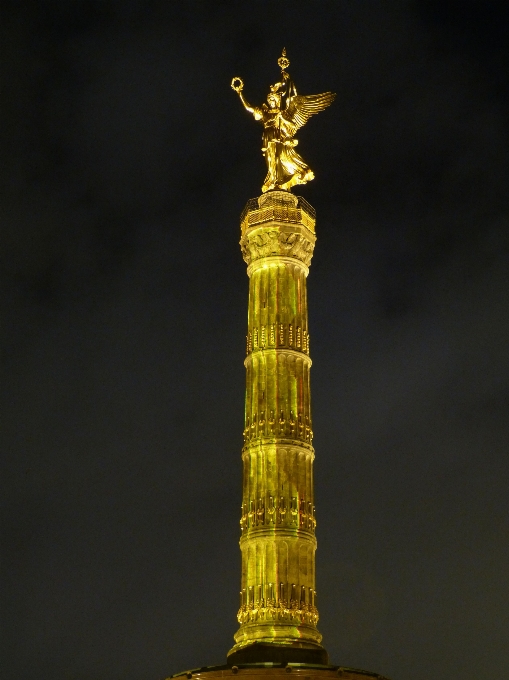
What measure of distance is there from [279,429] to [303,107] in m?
11.7

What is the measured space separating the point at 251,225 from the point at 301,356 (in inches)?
188

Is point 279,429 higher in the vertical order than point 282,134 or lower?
lower

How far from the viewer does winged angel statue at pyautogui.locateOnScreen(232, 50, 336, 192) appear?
37.6m

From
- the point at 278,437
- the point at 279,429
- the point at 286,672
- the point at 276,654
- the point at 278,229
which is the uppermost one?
the point at 278,229

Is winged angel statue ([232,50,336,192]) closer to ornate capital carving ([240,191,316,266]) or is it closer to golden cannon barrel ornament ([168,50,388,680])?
golden cannon barrel ornament ([168,50,388,680])

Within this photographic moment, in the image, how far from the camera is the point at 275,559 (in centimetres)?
3166

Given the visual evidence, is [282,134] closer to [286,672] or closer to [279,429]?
[279,429]

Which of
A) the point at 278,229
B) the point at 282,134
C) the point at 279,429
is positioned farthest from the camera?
the point at 282,134

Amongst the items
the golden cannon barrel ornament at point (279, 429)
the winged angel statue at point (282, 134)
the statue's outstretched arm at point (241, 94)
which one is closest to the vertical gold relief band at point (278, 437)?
the golden cannon barrel ornament at point (279, 429)

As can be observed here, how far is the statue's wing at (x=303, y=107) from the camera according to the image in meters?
38.0

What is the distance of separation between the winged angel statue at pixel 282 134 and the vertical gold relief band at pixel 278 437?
1003 mm

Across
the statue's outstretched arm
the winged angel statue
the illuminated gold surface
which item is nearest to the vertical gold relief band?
the winged angel statue

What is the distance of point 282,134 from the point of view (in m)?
Result: 37.7

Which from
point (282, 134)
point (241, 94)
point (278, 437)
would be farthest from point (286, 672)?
point (241, 94)
